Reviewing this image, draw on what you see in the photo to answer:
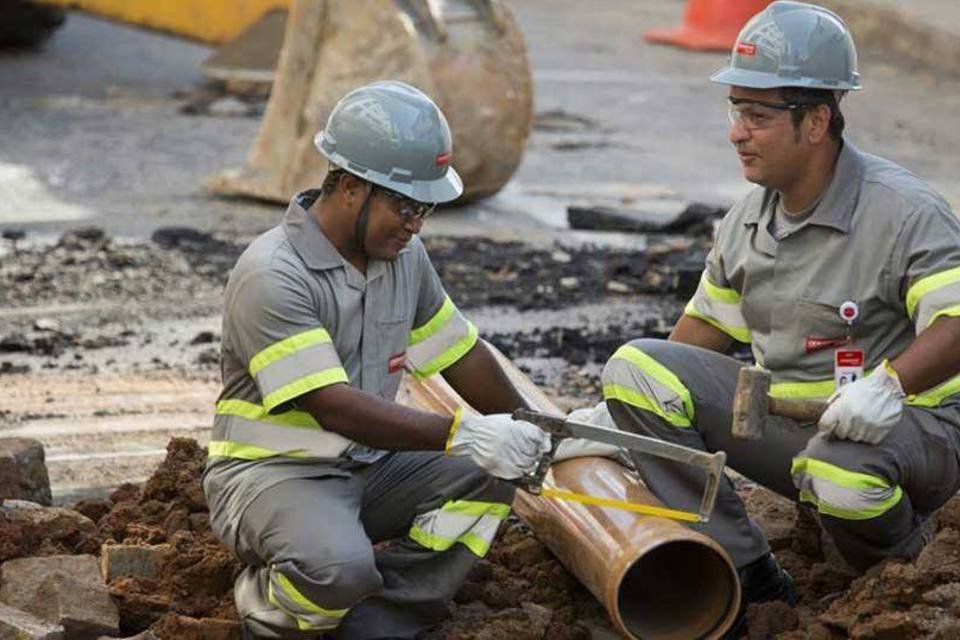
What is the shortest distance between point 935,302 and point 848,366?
0.29 metres

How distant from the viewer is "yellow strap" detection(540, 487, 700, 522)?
4777 mm

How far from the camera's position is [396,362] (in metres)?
4.97

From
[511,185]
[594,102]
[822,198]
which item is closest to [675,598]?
[822,198]

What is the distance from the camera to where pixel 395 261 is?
4949 millimetres

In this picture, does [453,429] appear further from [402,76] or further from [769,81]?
[402,76]

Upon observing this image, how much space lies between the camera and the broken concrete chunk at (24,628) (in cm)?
450

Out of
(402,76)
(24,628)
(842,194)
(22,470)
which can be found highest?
(842,194)

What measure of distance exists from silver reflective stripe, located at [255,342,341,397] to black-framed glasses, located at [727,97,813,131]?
1.28 meters

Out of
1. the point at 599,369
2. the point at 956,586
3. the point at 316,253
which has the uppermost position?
the point at 316,253

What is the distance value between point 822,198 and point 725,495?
0.82 meters

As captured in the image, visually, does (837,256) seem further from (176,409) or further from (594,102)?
(594,102)

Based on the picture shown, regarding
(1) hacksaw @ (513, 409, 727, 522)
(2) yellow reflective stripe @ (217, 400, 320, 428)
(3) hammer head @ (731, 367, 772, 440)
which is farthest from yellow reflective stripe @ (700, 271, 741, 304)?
(2) yellow reflective stripe @ (217, 400, 320, 428)


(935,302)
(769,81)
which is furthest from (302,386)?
(935,302)

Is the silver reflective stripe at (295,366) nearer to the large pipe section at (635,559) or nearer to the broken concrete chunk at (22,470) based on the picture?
the large pipe section at (635,559)
